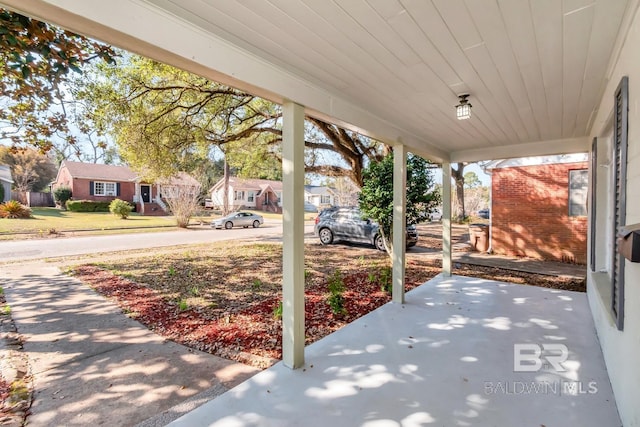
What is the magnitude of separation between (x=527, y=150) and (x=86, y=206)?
24726mm

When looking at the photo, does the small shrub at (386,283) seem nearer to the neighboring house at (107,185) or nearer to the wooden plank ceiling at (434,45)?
the wooden plank ceiling at (434,45)

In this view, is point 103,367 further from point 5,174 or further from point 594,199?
point 5,174

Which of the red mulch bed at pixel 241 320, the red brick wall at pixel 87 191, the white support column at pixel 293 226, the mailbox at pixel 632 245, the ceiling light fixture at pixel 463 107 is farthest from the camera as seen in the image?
the red brick wall at pixel 87 191

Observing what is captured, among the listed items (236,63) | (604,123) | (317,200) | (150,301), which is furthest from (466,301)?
(317,200)

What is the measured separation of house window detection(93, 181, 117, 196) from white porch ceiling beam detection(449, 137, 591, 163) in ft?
85.4

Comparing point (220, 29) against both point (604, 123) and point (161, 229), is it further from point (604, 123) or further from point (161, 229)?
point (161, 229)

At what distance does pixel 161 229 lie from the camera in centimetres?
1542

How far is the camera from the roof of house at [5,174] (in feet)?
61.4

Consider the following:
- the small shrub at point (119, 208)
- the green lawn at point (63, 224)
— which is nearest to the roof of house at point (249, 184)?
the small shrub at point (119, 208)

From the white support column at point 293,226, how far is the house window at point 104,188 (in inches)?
1040

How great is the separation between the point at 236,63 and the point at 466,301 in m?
4.60

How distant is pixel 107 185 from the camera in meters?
23.4

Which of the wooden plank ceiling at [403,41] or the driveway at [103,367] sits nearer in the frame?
the wooden plank ceiling at [403,41]

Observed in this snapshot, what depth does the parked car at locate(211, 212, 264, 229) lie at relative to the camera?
56.5 ft
